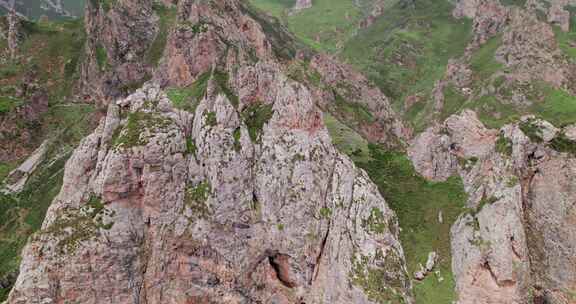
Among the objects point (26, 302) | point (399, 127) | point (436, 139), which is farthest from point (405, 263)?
point (399, 127)

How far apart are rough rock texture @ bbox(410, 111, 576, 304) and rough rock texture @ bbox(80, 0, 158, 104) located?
208ft

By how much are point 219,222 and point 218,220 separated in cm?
16

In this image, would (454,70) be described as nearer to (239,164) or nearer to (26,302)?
(239,164)

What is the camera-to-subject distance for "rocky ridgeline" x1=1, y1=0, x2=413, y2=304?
2627cm

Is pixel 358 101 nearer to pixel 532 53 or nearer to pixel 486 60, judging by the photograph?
pixel 532 53

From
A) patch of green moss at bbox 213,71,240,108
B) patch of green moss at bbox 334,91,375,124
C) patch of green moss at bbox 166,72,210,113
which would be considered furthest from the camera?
patch of green moss at bbox 334,91,375,124

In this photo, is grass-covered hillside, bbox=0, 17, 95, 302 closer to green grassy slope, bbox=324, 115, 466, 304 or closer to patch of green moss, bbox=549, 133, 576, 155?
green grassy slope, bbox=324, 115, 466, 304

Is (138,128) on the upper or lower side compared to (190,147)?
upper

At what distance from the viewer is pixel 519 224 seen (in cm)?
2480

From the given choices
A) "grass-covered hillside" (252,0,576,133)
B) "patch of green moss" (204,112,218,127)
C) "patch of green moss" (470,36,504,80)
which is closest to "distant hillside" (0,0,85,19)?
"grass-covered hillside" (252,0,576,133)

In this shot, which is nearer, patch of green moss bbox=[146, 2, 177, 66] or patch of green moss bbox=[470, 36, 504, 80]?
patch of green moss bbox=[146, 2, 177, 66]

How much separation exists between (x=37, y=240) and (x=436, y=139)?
29331 millimetres

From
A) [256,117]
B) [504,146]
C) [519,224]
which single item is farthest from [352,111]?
[519,224]

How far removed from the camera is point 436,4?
15325cm
